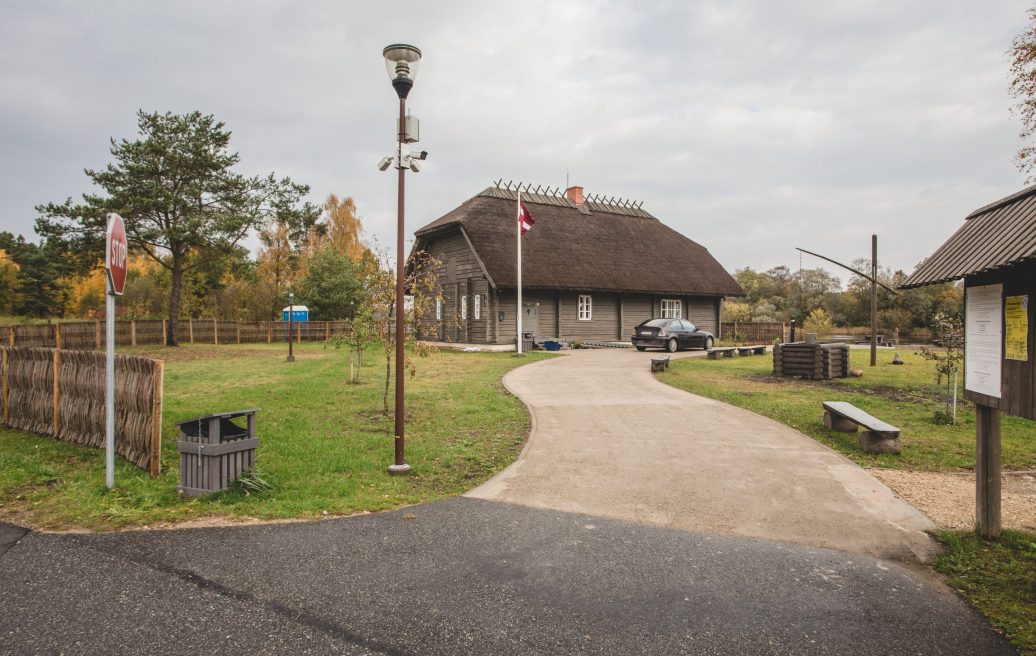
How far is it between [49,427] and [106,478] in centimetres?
359

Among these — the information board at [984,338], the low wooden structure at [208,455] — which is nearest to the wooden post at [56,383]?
the low wooden structure at [208,455]

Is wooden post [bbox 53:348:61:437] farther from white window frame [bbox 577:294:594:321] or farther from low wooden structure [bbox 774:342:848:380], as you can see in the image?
white window frame [bbox 577:294:594:321]

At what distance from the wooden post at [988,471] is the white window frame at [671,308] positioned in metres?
28.5

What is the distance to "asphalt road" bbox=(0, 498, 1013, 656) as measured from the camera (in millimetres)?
3525

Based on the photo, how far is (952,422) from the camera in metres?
10.4

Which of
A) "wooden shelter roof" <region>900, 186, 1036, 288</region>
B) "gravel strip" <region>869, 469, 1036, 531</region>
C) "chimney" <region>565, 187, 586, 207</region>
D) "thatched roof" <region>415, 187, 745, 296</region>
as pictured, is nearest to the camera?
"wooden shelter roof" <region>900, 186, 1036, 288</region>

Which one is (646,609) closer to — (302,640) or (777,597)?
(777,597)

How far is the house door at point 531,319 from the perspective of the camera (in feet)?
95.5

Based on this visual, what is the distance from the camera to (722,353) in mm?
24453

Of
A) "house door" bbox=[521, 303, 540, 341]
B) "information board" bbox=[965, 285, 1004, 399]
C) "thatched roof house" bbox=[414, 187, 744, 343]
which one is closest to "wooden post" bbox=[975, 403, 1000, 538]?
"information board" bbox=[965, 285, 1004, 399]

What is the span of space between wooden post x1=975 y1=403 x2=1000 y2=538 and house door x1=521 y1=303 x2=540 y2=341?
2401cm

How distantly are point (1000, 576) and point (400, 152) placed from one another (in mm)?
7002

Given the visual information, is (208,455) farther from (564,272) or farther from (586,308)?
(586,308)

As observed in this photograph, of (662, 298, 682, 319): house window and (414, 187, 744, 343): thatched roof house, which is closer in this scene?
(414, 187, 744, 343): thatched roof house
